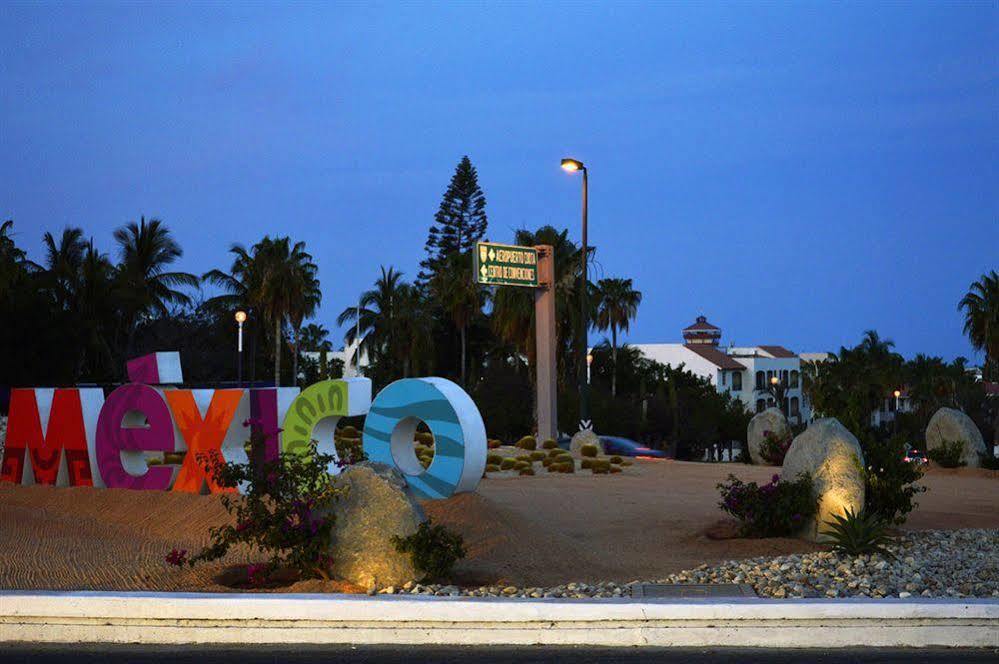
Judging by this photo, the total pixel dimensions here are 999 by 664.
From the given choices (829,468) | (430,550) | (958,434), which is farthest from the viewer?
(958,434)

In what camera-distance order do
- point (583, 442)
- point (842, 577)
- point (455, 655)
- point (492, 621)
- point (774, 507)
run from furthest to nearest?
1. point (583, 442)
2. point (774, 507)
3. point (842, 577)
4. point (492, 621)
5. point (455, 655)

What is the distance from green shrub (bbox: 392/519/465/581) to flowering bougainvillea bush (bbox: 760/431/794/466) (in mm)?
22683

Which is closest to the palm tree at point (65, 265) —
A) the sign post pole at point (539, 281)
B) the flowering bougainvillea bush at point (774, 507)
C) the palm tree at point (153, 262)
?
the palm tree at point (153, 262)

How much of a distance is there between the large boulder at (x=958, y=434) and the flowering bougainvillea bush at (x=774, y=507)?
1906 centimetres

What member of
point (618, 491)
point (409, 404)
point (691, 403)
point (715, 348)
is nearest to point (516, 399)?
point (691, 403)

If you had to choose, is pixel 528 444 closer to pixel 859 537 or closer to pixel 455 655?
pixel 859 537

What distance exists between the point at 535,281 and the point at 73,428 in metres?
19.5

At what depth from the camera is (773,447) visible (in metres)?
32.8

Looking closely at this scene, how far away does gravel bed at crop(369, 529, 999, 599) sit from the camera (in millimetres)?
10773

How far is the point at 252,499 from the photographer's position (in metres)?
11.5

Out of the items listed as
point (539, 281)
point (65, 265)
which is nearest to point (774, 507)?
point (539, 281)

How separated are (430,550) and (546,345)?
85.4 ft

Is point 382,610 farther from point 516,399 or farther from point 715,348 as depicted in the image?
point 715,348

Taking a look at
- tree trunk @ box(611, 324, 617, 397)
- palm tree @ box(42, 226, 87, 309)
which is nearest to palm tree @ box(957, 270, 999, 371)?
tree trunk @ box(611, 324, 617, 397)
